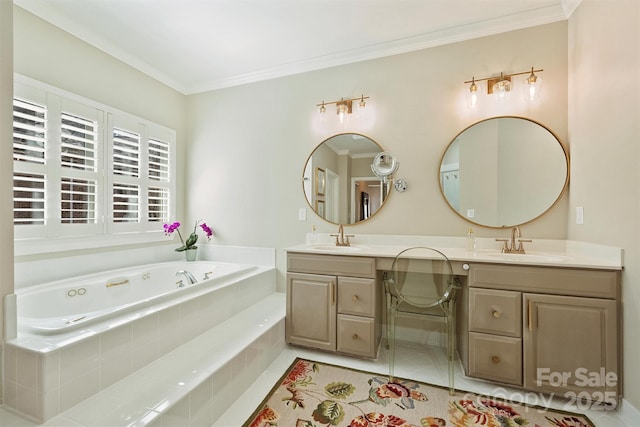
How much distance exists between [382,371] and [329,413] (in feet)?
1.89

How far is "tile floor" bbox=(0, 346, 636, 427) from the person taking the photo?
1500mm

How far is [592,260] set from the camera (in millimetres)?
1715

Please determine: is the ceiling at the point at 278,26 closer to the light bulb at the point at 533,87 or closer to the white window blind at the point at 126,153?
the light bulb at the point at 533,87

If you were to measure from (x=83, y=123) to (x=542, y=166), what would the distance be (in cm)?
381

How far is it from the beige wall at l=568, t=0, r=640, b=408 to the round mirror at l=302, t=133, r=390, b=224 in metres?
1.40

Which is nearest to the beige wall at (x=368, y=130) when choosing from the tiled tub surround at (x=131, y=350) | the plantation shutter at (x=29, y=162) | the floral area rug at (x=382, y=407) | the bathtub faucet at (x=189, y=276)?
the bathtub faucet at (x=189, y=276)

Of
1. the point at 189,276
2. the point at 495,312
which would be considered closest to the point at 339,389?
the point at 495,312

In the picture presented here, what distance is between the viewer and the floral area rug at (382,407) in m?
1.51

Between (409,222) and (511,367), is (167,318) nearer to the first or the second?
(409,222)

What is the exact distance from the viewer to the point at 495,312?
1.78 metres

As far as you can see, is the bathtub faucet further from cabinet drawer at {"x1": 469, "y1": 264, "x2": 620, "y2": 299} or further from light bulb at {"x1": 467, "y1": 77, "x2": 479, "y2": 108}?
light bulb at {"x1": 467, "y1": 77, "x2": 479, "y2": 108}

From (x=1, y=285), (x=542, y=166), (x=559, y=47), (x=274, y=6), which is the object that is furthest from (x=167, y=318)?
(x=559, y=47)

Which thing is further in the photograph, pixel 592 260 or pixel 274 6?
pixel 274 6

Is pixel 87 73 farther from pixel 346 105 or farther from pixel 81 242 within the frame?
pixel 346 105
